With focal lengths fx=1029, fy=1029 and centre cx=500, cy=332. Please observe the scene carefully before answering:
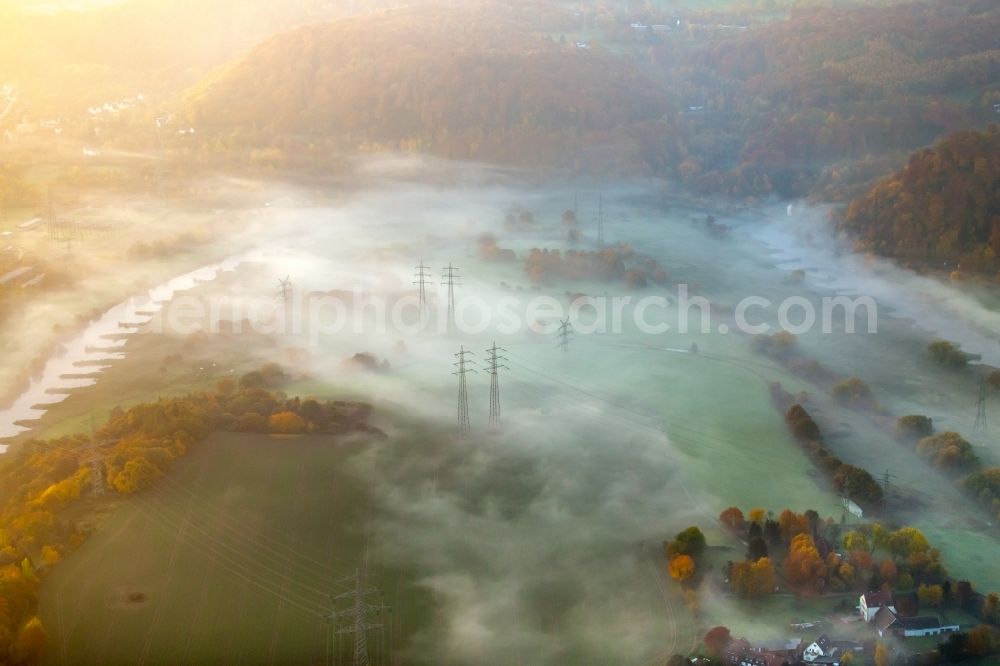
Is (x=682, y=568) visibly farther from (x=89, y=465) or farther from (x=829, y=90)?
(x=829, y=90)

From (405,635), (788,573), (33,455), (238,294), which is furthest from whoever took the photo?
(238,294)

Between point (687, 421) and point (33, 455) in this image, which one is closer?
point (33, 455)

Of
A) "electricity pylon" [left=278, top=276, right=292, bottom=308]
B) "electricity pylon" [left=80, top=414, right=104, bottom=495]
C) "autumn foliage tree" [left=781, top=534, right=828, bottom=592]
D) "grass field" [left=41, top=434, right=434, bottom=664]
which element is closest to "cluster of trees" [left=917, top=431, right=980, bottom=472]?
"autumn foliage tree" [left=781, top=534, right=828, bottom=592]

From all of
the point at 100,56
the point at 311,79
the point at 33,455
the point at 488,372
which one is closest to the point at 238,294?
the point at 488,372

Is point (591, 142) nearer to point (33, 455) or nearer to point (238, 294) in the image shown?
point (238, 294)

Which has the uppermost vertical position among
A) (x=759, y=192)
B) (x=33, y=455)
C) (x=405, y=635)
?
(x=759, y=192)

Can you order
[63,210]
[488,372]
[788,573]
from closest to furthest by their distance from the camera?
[788,573]
[488,372]
[63,210]
